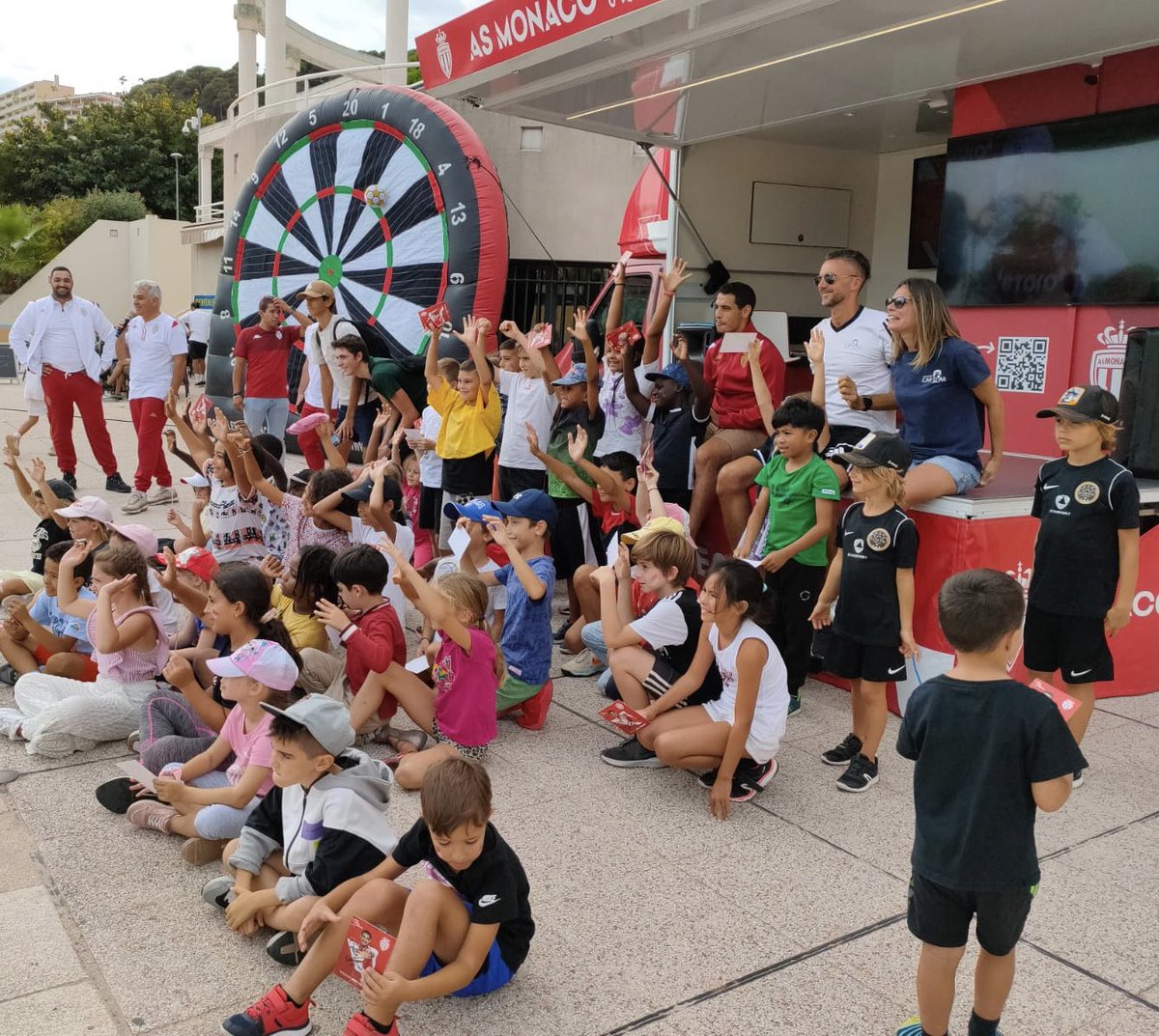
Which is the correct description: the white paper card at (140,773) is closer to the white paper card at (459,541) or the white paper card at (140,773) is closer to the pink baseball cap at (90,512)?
the pink baseball cap at (90,512)

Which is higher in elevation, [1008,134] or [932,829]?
[1008,134]

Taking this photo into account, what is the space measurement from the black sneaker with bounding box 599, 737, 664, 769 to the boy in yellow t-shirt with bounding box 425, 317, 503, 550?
2618 millimetres

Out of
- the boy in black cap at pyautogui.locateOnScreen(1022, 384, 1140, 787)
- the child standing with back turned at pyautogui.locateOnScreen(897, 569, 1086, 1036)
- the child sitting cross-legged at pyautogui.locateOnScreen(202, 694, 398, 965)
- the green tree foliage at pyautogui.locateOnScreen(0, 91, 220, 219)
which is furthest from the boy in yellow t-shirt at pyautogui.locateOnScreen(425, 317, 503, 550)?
the green tree foliage at pyautogui.locateOnScreen(0, 91, 220, 219)

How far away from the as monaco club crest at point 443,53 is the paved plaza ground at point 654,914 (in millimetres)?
4141

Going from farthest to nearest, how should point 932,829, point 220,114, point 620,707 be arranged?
1. point 220,114
2. point 620,707
3. point 932,829

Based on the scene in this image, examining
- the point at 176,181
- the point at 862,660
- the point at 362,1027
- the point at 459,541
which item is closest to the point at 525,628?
the point at 459,541

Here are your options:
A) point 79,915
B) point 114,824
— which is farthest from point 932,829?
point 114,824

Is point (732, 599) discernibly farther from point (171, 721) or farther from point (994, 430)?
point (171, 721)

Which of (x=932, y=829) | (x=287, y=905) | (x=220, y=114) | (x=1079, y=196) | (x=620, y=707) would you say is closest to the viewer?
(x=932, y=829)

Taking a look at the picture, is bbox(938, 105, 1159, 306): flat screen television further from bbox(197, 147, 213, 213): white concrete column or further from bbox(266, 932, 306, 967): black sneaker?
bbox(197, 147, 213, 213): white concrete column

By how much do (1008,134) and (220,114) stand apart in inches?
3217

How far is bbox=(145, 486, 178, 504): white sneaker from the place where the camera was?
9914mm

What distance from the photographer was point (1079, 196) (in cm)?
625

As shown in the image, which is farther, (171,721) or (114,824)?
(171,721)
